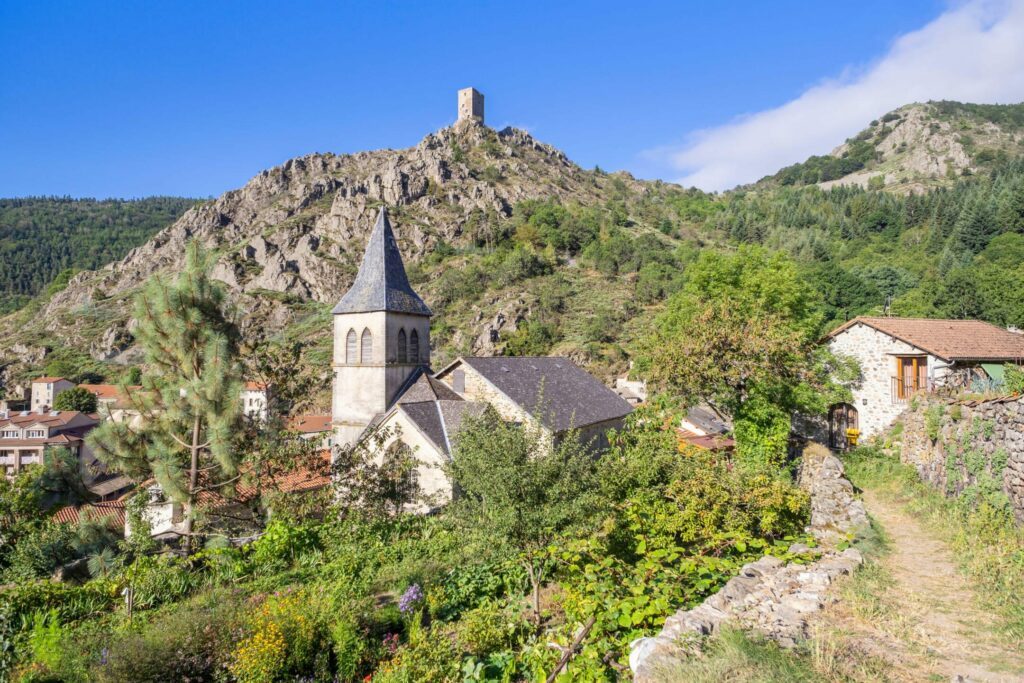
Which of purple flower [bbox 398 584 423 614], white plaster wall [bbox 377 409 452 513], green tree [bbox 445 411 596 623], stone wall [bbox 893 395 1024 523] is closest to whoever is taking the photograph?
green tree [bbox 445 411 596 623]

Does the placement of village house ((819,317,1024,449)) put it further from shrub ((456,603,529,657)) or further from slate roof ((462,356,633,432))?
shrub ((456,603,529,657))

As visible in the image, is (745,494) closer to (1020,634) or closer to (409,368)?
(1020,634)

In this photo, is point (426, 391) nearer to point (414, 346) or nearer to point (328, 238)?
point (414, 346)

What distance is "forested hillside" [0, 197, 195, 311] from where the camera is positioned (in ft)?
415

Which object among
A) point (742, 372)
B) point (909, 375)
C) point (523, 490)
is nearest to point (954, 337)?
point (909, 375)

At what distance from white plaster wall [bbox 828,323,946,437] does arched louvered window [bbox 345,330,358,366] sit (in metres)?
18.9

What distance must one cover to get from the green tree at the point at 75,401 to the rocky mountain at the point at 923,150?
168 metres

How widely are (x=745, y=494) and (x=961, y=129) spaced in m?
223

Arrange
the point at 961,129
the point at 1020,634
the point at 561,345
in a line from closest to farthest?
the point at 1020,634
the point at 561,345
the point at 961,129

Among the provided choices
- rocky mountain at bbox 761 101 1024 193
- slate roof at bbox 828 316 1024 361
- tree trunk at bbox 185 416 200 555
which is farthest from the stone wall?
rocky mountain at bbox 761 101 1024 193

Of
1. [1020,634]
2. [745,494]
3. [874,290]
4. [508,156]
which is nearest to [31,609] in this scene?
[745,494]

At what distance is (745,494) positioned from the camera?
8.94 m

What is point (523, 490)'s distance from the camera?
7.05m

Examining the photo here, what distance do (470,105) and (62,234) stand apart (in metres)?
121
